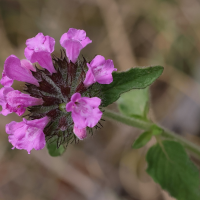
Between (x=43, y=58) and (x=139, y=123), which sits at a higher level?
(x=43, y=58)

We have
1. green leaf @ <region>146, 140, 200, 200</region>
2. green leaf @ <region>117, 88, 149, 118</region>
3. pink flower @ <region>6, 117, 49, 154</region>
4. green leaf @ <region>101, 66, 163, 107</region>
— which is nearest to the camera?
pink flower @ <region>6, 117, 49, 154</region>

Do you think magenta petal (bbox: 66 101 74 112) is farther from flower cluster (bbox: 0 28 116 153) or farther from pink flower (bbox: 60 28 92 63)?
pink flower (bbox: 60 28 92 63)

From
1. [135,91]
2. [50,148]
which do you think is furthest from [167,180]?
[50,148]

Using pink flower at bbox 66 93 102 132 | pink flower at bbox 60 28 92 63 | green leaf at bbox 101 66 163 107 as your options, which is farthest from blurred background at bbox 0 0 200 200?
pink flower at bbox 66 93 102 132

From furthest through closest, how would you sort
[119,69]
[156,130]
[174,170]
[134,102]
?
[119,69]
[134,102]
[174,170]
[156,130]

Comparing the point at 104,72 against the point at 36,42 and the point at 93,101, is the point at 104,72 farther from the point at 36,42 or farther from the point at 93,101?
the point at 36,42

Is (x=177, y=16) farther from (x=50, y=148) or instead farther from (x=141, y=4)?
(x=50, y=148)

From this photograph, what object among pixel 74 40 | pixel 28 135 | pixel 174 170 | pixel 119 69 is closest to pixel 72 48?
pixel 74 40
